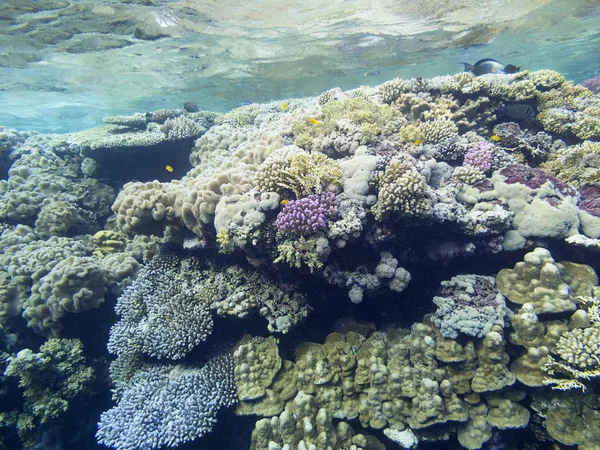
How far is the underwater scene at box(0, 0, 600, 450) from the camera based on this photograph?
396 cm

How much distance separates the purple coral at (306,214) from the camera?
385 centimetres

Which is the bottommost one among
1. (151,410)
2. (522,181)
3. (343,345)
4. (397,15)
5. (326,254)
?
(151,410)

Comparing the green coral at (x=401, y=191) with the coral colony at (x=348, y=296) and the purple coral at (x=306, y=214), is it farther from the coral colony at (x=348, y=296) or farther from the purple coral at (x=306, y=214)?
the purple coral at (x=306, y=214)

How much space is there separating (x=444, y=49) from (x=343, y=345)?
24.9 metres

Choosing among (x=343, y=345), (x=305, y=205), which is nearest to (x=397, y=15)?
(x=305, y=205)

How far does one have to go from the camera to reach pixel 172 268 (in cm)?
548

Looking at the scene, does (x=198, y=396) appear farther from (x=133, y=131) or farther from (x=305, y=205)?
(x=133, y=131)

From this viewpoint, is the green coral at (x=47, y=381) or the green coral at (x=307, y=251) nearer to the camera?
the green coral at (x=307, y=251)

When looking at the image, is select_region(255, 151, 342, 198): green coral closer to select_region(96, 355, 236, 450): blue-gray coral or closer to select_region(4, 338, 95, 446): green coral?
select_region(96, 355, 236, 450): blue-gray coral

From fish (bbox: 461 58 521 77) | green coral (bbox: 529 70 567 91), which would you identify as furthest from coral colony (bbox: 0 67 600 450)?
fish (bbox: 461 58 521 77)

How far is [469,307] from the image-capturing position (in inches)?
166

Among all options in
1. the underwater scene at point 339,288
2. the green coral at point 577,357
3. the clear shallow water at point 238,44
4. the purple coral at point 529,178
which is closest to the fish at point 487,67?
the underwater scene at point 339,288

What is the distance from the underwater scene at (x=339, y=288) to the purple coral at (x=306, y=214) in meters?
0.03

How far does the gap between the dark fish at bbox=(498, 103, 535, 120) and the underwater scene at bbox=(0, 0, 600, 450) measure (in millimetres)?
40
